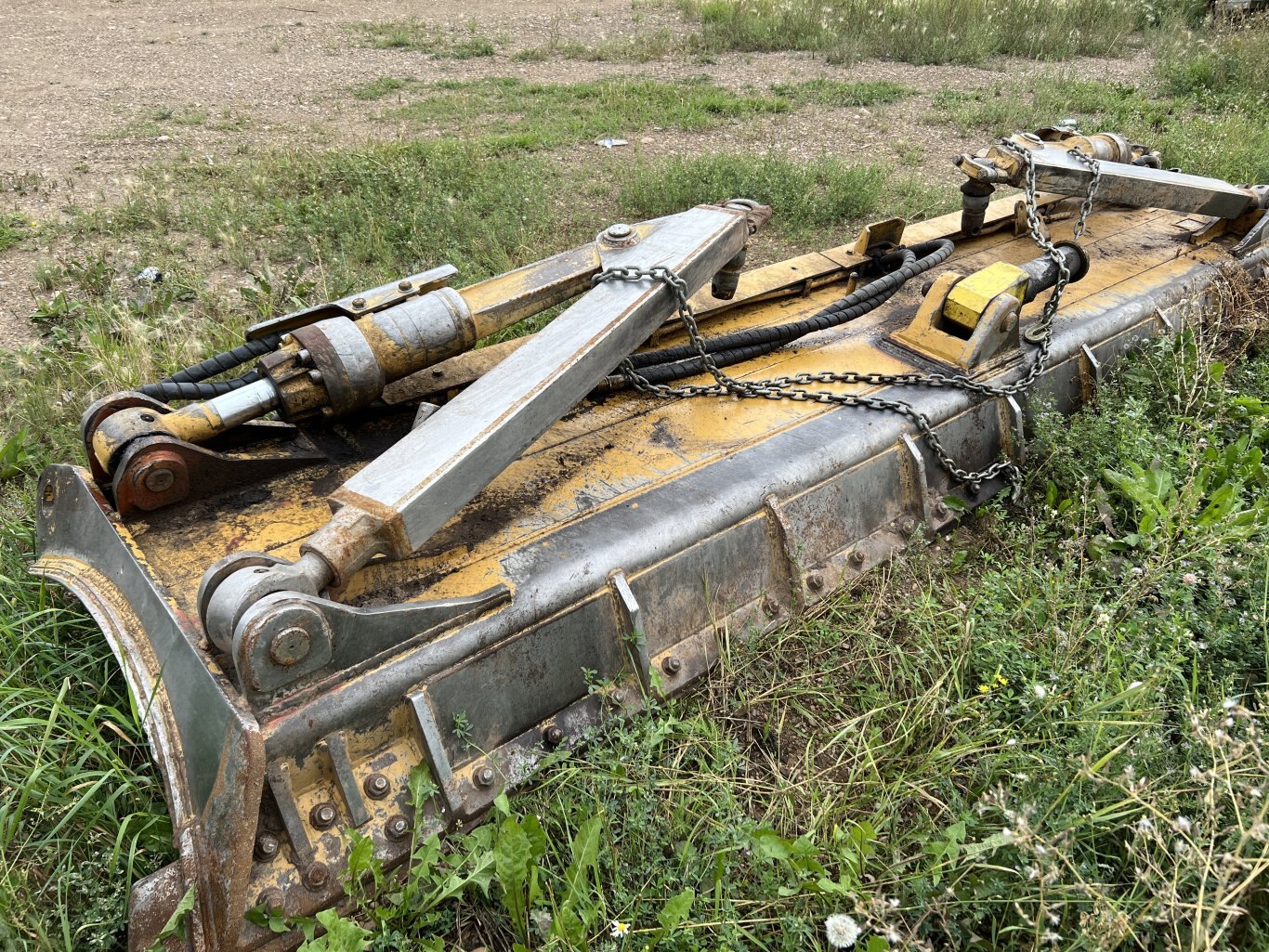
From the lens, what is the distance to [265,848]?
6.25ft

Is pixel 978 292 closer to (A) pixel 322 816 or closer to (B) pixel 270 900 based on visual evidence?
(A) pixel 322 816

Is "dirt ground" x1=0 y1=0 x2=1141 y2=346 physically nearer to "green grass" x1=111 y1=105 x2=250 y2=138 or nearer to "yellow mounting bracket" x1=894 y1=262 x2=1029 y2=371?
"green grass" x1=111 y1=105 x2=250 y2=138

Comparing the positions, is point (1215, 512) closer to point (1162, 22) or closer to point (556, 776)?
point (556, 776)

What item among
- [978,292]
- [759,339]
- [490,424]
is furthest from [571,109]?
[490,424]

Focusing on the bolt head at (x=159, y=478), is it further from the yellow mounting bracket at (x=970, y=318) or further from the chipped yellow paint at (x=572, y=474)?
the yellow mounting bracket at (x=970, y=318)

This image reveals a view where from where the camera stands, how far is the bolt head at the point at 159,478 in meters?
2.29

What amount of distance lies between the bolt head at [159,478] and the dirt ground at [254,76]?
291cm

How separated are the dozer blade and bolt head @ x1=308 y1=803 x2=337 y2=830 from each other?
10 millimetres

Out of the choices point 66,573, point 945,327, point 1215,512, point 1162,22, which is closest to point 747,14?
point 1162,22

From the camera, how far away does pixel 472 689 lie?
217cm

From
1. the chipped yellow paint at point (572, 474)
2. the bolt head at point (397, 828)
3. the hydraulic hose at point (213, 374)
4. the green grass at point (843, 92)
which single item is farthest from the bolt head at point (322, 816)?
the green grass at point (843, 92)

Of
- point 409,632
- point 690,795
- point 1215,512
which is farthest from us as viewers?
point 1215,512

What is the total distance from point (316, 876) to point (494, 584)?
2.44 ft

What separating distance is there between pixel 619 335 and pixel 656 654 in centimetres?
90
